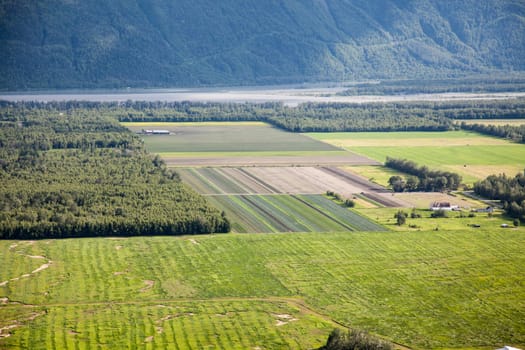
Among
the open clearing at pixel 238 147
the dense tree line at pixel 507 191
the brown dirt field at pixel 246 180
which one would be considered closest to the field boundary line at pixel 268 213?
the brown dirt field at pixel 246 180

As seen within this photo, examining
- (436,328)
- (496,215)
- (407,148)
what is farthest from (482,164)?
(436,328)

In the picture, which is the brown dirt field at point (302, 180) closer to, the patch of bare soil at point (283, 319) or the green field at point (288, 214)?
the green field at point (288, 214)

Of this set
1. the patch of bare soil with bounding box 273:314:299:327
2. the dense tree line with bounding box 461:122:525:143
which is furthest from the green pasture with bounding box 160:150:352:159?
the patch of bare soil with bounding box 273:314:299:327

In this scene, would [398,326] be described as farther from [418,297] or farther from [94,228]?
[94,228]

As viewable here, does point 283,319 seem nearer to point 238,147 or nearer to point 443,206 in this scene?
point 443,206

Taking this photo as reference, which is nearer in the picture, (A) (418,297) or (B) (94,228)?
(A) (418,297)

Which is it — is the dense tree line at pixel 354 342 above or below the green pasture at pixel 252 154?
above
